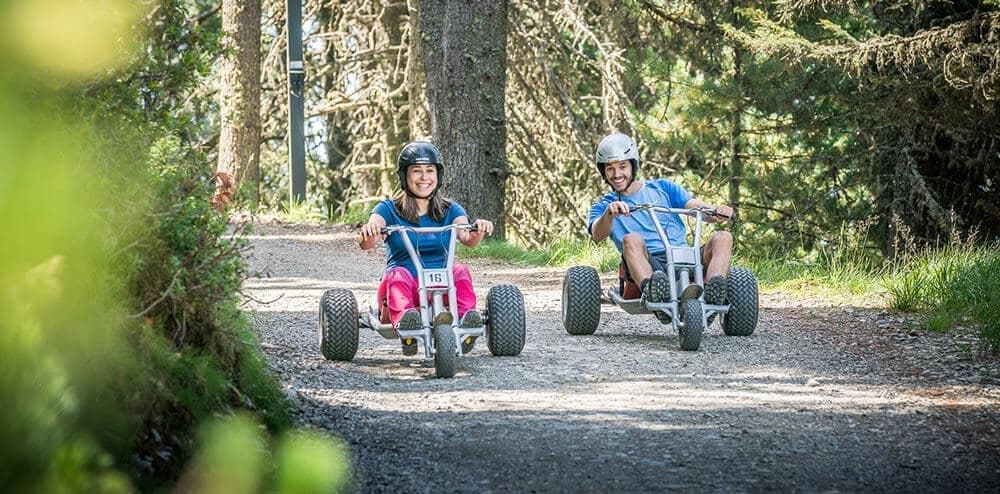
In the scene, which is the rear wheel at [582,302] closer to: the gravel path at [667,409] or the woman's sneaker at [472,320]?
the gravel path at [667,409]

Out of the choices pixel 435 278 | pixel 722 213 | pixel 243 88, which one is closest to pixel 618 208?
pixel 722 213

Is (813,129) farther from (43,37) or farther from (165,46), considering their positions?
(43,37)

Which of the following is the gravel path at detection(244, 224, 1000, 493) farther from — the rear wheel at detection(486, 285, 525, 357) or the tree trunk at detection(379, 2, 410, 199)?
the tree trunk at detection(379, 2, 410, 199)

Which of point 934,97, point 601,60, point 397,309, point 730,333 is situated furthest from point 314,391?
point 601,60

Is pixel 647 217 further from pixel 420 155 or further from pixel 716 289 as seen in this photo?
pixel 420 155

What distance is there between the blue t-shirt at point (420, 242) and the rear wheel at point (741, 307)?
1996mm

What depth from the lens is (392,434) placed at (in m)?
5.05

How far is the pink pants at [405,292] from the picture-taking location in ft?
22.5

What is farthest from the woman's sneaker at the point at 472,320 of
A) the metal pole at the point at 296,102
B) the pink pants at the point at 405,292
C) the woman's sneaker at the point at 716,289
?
the metal pole at the point at 296,102

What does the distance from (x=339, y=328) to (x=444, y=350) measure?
2.69 feet

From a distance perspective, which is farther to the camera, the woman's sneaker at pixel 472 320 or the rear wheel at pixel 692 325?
the rear wheel at pixel 692 325

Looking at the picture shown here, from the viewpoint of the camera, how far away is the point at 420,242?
23.8 ft

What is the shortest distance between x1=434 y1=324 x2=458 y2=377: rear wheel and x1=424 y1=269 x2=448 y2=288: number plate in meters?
0.43

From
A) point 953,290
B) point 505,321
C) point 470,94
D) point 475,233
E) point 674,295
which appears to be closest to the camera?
point 505,321
